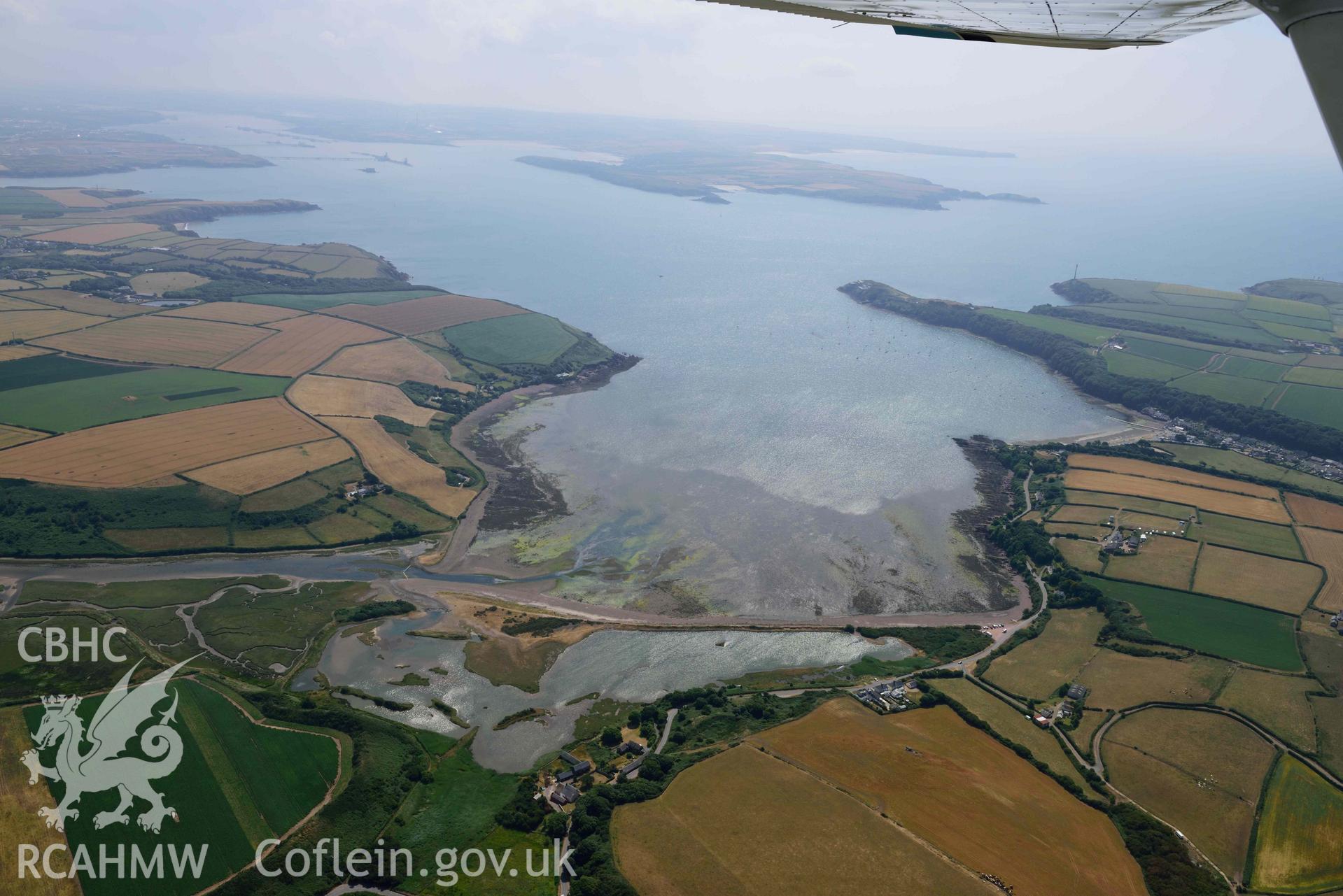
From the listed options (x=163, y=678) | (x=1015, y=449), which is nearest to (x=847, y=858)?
(x=163, y=678)

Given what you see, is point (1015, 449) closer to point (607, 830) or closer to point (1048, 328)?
point (1048, 328)

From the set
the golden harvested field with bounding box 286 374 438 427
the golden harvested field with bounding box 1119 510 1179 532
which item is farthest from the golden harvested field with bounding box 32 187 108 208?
the golden harvested field with bounding box 1119 510 1179 532

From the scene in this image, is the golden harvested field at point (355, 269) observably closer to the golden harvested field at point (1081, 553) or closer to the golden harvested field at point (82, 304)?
the golden harvested field at point (82, 304)

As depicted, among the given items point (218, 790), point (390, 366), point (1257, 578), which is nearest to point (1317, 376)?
point (1257, 578)

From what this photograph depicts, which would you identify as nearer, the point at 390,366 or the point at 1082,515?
the point at 1082,515

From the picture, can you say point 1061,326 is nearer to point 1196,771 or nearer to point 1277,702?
point 1277,702

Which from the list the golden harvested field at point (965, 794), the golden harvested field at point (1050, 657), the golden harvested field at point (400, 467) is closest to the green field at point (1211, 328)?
the golden harvested field at point (1050, 657)
